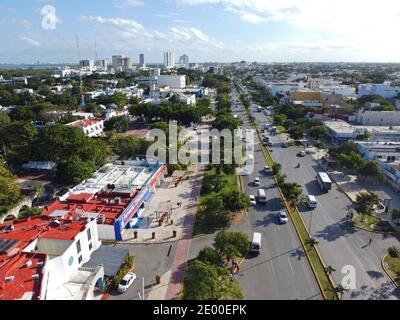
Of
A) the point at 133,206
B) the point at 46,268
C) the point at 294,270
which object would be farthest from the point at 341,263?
the point at 46,268

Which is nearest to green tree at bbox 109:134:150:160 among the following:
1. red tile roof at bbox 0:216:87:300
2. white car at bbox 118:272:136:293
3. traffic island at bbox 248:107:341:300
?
Answer: red tile roof at bbox 0:216:87:300

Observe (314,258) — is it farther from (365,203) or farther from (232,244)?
(365,203)

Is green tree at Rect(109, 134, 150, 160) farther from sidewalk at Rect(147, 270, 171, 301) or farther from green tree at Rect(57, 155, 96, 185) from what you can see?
sidewalk at Rect(147, 270, 171, 301)

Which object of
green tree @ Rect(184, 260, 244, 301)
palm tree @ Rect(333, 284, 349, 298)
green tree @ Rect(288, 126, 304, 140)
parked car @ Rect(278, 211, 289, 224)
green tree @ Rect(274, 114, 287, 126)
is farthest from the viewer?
green tree @ Rect(274, 114, 287, 126)

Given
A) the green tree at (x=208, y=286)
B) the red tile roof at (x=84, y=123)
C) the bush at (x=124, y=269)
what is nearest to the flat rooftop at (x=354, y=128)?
the red tile roof at (x=84, y=123)

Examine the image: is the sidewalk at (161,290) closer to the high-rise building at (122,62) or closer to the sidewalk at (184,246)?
the sidewalk at (184,246)
